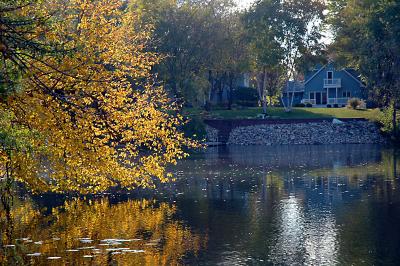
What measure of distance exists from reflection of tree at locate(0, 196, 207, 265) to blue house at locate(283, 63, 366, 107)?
262ft

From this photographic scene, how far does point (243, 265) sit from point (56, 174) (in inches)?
251

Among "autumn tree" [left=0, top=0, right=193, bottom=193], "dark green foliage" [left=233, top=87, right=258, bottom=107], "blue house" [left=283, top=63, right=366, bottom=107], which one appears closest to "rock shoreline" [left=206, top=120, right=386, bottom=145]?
"dark green foliage" [left=233, top=87, right=258, bottom=107]

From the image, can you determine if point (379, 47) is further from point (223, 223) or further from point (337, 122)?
point (223, 223)

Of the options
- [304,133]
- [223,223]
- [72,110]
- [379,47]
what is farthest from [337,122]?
[72,110]

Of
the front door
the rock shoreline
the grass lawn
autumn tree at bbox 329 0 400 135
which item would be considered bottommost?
the rock shoreline

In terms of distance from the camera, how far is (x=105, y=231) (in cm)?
2566

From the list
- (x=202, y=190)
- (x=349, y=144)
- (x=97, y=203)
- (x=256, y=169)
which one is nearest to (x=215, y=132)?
(x=349, y=144)

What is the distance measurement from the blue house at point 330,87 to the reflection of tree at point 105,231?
7981 cm

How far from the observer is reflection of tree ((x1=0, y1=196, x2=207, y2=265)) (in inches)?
838

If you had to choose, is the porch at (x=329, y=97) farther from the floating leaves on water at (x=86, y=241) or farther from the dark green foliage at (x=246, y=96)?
the floating leaves on water at (x=86, y=241)

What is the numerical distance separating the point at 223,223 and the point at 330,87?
87698 mm

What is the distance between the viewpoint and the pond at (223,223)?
21.3m

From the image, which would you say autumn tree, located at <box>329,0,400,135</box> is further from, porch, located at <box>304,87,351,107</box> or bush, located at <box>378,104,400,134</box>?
porch, located at <box>304,87,351,107</box>

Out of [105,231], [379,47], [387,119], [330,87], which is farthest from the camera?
[330,87]
